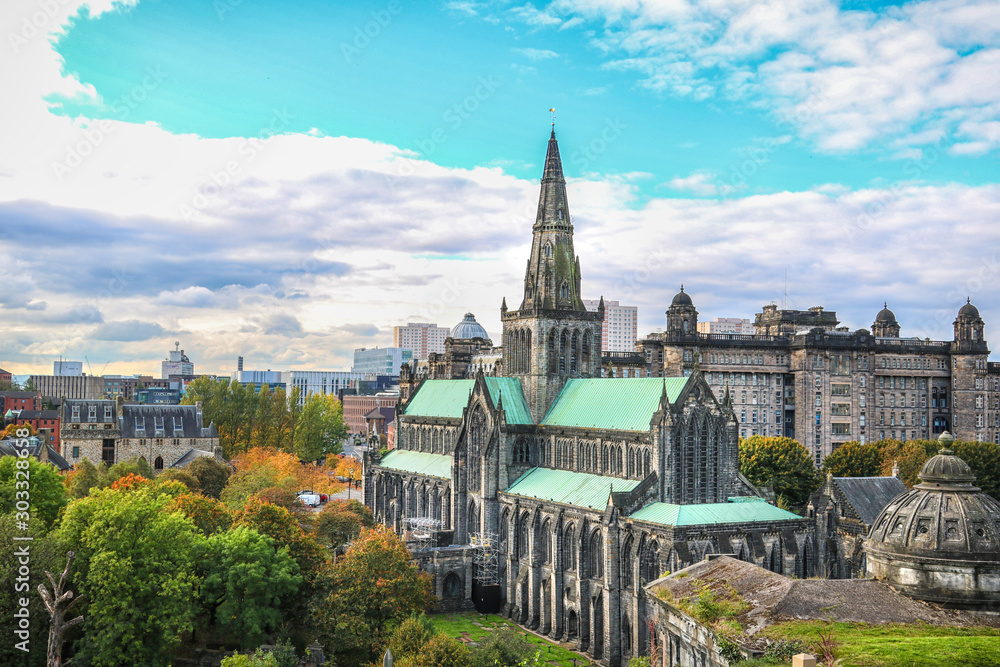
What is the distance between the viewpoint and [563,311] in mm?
86375

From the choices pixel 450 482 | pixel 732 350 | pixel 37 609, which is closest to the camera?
pixel 37 609

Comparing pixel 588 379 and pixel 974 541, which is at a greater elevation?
pixel 588 379

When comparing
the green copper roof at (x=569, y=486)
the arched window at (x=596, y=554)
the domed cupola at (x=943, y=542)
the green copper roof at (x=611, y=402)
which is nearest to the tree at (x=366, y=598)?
the arched window at (x=596, y=554)

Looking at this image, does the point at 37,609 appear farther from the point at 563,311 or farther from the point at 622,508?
the point at 563,311

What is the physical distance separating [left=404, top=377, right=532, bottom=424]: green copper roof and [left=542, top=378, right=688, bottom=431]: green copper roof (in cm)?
331

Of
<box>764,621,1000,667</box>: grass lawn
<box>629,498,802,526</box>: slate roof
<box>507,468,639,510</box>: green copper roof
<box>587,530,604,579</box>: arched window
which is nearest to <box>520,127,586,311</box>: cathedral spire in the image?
<box>507,468,639,510</box>: green copper roof

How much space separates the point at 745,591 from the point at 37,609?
132 ft

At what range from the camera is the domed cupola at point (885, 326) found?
511ft

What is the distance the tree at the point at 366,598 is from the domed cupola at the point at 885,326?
122497mm

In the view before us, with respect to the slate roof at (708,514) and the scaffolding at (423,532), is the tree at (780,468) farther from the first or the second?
the scaffolding at (423,532)

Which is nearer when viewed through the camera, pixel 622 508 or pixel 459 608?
pixel 622 508

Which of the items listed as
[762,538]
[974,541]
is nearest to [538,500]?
[762,538]

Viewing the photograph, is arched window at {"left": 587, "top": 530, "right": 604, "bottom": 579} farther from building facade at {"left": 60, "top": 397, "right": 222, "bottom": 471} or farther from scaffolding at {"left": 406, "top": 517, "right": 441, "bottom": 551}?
building facade at {"left": 60, "top": 397, "right": 222, "bottom": 471}

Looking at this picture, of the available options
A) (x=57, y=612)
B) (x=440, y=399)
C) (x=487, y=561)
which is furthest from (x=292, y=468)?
(x=57, y=612)
